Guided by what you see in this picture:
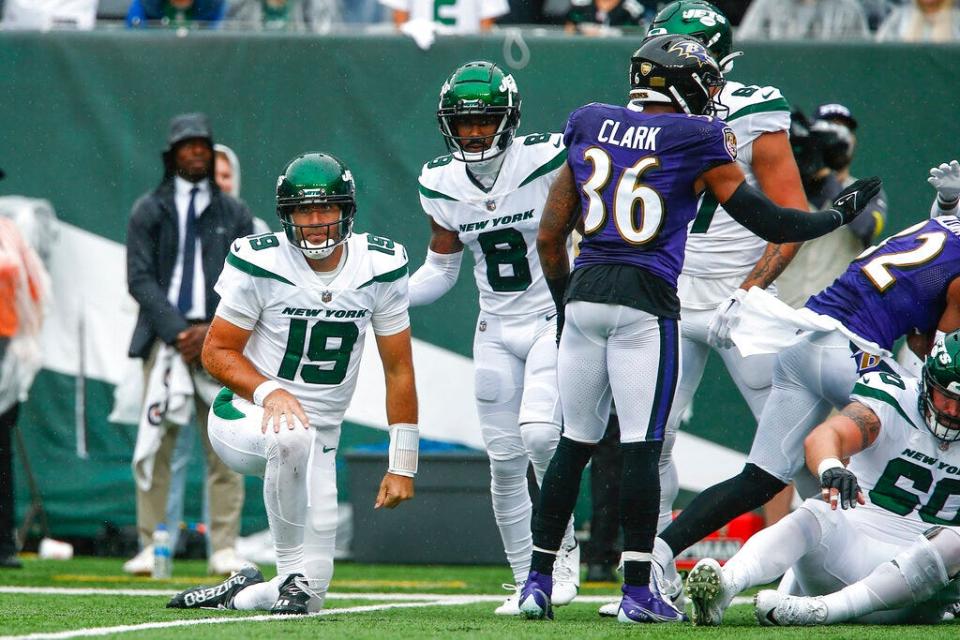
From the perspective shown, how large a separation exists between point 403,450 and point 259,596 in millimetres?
661

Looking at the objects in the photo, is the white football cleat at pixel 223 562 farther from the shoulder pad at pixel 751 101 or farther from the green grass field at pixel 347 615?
the shoulder pad at pixel 751 101

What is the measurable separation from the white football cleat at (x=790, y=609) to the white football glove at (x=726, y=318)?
97 centimetres

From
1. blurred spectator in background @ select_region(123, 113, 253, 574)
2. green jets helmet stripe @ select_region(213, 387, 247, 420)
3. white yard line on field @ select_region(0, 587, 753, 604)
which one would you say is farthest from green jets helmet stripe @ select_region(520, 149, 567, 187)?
blurred spectator in background @ select_region(123, 113, 253, 574)

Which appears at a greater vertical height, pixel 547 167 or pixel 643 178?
pixel 547 167

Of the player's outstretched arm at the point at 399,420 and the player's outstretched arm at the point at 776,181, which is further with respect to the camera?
the player's outstretched arm at the point at 776,181

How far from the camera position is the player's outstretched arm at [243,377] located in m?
4.66

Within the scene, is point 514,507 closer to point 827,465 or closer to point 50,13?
point 827,465

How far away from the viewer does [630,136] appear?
14.7ft

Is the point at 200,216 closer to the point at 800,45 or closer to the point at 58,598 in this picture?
the point at 58,598

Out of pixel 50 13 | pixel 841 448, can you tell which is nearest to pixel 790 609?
pixel 841 448

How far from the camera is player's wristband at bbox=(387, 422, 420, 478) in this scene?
4848 mm

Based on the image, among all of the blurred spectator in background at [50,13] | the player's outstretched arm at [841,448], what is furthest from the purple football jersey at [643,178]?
the blurred spectator in background at [50,13]

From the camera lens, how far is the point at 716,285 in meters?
5.38

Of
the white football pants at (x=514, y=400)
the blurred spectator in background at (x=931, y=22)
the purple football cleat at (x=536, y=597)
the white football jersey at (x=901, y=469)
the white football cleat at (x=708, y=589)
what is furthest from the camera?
the blurred spectator in background at (x=931, y=22)
